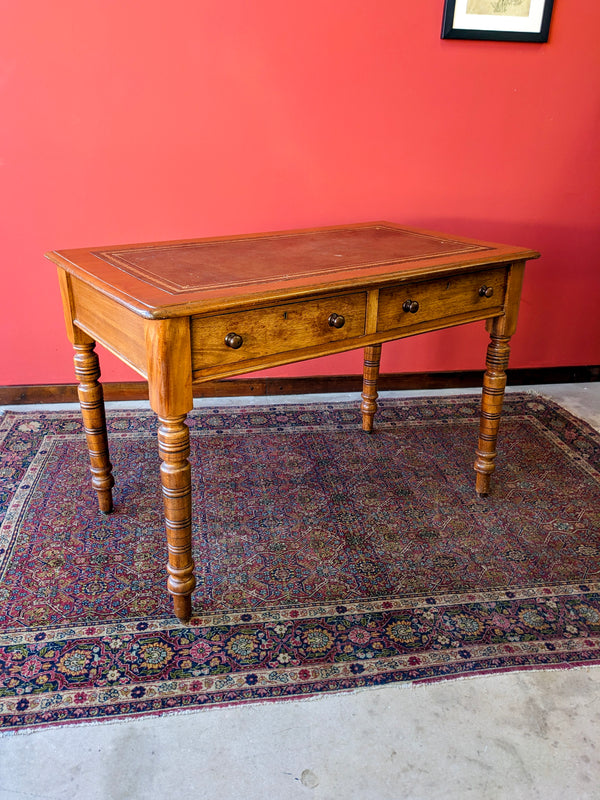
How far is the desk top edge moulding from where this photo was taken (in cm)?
171

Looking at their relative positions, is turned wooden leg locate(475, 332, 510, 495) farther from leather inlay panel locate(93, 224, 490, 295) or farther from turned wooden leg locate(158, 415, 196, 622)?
turned wooden leg locate(158, 415, 196, 622)

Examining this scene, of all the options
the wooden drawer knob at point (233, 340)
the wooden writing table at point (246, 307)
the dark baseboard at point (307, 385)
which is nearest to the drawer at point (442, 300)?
the wooden writing table at point (246, 307)

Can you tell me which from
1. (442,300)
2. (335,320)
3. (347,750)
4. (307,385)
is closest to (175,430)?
(335,320)

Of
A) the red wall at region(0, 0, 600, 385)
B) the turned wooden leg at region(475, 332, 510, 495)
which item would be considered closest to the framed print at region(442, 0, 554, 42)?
the red wall at region(0, 0, 600, 385)

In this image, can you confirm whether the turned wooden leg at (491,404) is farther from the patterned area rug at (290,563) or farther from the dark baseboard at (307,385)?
the dark baseboard at (307,385)

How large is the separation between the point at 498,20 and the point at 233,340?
2.37 metres

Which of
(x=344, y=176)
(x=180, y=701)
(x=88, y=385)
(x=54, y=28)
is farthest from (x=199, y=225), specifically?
(x=180, y=701)

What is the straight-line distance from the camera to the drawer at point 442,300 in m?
2.07

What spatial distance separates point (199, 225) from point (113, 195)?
41 centimetres

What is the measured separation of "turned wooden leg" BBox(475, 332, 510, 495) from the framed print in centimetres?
161

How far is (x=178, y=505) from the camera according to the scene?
6.06ft

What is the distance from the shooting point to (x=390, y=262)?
2.10 meters

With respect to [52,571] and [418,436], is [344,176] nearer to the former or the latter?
[418,436]

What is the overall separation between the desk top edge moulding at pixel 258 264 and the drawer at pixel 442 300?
0.07 m
